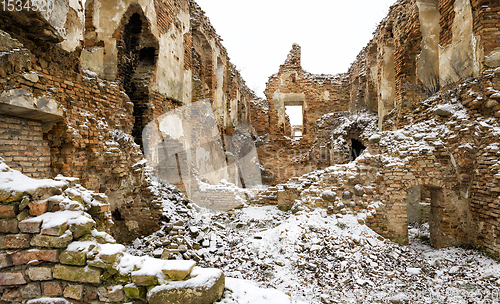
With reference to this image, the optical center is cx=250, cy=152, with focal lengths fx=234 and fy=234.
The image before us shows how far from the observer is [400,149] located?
536cm

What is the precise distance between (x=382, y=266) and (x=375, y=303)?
1064 mm

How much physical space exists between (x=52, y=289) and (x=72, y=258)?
330 millimetres

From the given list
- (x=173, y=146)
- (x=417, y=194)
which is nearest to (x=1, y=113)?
(x=173, y=146)

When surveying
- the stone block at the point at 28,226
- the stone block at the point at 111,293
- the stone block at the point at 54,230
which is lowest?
the stone block at the point at 111,293

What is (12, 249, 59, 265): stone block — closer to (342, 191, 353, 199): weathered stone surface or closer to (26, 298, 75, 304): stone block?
(26, 298, 75, 304): stone block

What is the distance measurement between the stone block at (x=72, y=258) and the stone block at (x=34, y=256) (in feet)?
0.23

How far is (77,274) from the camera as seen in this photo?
2016mm

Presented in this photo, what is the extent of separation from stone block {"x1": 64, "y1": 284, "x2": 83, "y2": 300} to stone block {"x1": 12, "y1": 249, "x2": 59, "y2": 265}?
272 millimetres

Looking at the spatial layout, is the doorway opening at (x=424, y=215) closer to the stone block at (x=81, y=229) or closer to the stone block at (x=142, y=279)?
the stone block at (x=142, y=279)

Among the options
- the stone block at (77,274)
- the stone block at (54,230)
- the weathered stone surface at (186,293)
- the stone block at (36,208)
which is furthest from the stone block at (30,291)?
the weathered stone surface at (186,293)

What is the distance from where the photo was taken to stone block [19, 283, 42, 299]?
2010mm

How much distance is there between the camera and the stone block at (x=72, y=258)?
202 cm

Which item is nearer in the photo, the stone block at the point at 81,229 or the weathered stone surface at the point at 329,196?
the stone block at the point at 81,229

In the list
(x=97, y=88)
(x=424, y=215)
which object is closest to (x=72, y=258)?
(x=97, y=88)
